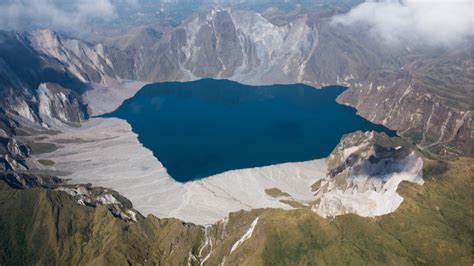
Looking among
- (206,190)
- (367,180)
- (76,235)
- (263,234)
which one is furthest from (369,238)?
(76,235)

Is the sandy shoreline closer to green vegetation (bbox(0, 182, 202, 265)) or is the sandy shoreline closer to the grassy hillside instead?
the grassy hillside

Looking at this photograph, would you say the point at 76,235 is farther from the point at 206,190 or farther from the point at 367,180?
the point at 367,180

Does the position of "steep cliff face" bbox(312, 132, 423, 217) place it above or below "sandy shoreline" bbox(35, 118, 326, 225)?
above

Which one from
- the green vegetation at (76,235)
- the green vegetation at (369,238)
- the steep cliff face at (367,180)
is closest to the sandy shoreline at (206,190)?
the steep cliff face at (367,180)

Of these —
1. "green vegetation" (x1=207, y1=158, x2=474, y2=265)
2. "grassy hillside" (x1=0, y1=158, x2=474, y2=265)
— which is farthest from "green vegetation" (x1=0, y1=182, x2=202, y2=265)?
"green vegetation" (x1=207, y1=158, x2=474, y2=265)

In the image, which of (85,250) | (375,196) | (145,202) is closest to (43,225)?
(85,250)

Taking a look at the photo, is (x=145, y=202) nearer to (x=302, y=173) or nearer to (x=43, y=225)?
(x=43, y=225)

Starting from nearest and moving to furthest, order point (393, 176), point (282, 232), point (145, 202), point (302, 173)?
point (282, 232)
point (393, 176)
point (145, 202)
point (302, 173)
